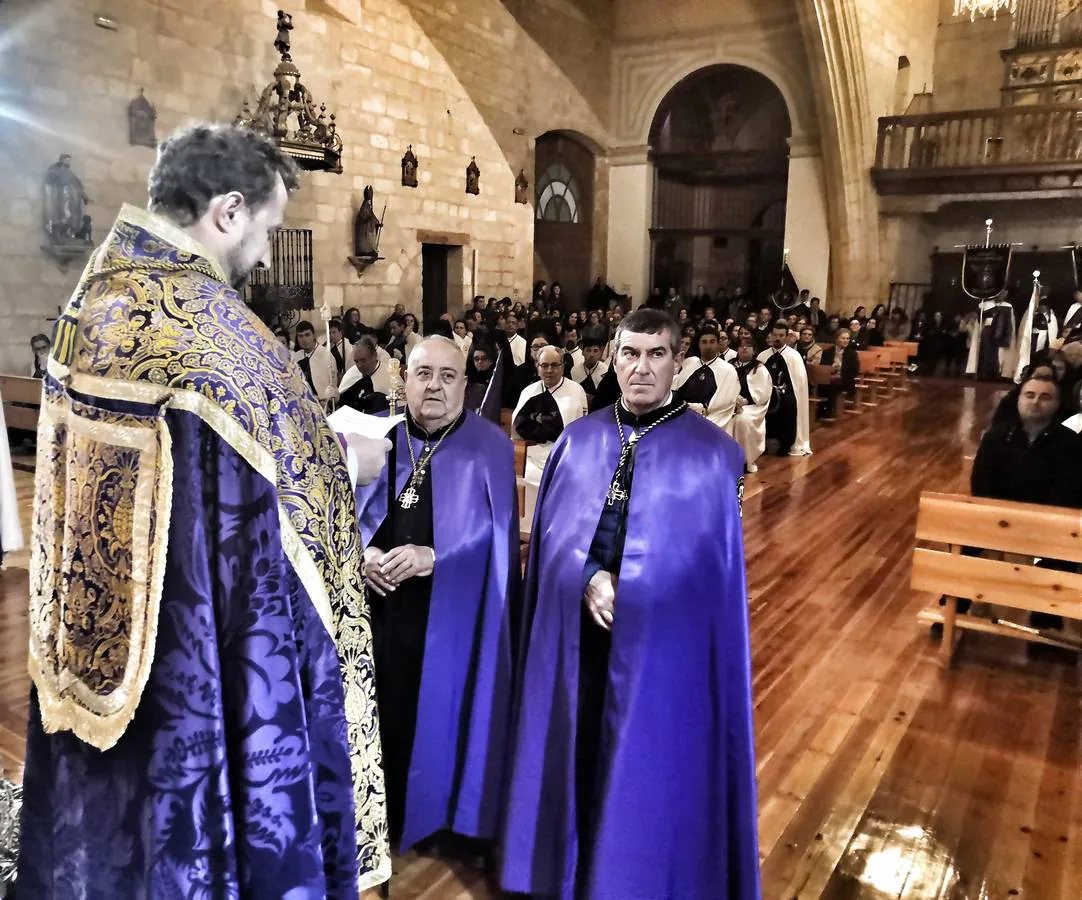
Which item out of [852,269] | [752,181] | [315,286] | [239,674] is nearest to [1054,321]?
[852,269]

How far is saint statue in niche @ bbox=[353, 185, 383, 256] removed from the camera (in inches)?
548

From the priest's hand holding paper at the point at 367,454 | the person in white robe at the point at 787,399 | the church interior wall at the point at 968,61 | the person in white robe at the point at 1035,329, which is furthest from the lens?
the church interior wall at the point at 968,61

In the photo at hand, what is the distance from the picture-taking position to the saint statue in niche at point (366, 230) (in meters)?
13.9

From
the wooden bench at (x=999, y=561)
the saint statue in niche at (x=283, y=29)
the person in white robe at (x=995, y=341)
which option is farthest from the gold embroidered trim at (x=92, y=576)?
the person in white robe at (x=995, y=341)

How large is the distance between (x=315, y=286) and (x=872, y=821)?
39.2 ft

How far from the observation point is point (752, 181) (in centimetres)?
2345

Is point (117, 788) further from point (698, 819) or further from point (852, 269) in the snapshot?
point (852, 269)

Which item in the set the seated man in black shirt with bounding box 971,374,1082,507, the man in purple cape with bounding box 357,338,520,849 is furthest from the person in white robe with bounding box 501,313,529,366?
the man in purple cape with bounding box 357,338,520,849

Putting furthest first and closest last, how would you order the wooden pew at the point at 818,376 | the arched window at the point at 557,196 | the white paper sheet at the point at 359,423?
1. the arched window at the point at 557,196
2. the wooden pew at the point at 818,376
3. the white paper sheet at the point at 359,423

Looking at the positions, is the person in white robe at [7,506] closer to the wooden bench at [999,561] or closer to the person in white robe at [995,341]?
the wooden bench at [999,561]

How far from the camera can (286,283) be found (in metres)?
12.8

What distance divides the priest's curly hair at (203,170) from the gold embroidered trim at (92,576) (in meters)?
0.39

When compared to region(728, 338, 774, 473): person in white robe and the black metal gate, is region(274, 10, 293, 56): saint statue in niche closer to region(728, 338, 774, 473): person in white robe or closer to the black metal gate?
the black metal gate

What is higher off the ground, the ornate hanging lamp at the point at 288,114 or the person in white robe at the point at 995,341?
the ornate hanging lamp at the point at 288,114
